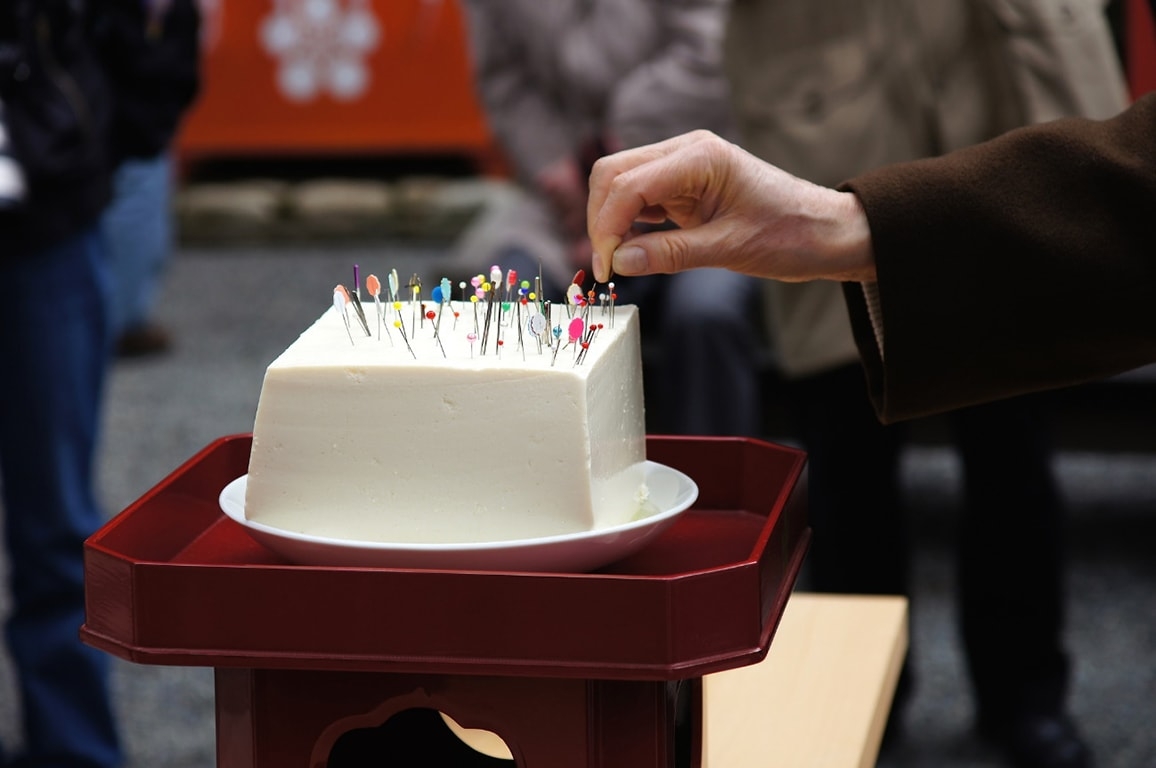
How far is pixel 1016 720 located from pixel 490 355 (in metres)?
1.59

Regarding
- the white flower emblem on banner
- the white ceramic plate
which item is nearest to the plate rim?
the white ceramic plate

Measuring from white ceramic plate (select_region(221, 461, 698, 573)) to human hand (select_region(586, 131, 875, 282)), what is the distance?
198 millimetres

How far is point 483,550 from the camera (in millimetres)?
933

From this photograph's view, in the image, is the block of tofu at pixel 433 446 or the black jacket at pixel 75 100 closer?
the block of tofu at pixel 433 446

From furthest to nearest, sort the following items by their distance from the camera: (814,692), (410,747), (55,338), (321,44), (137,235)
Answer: (321,44) < (137,235) < (55,338) < (814,692) < (410,747)

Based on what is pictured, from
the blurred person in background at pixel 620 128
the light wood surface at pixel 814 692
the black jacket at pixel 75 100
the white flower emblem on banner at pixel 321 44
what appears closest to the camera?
the light wood surface at pixel 814 692

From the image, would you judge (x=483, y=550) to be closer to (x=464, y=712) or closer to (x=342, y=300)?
(x=464, y=712)

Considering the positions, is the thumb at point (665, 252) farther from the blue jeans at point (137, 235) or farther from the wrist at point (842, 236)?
the blue jeans at point (137, 235)

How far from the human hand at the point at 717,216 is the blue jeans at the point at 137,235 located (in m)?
3.29

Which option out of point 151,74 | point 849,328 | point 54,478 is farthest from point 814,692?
point 151,74

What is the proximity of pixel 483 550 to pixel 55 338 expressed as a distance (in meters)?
1.36

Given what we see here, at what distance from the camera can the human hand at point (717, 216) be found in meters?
1.06

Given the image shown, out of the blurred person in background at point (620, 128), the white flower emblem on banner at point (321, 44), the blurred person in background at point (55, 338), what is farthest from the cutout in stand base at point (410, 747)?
the white flower emblem on banner at point (321, 44)

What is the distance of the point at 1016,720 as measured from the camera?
2.32 metres
